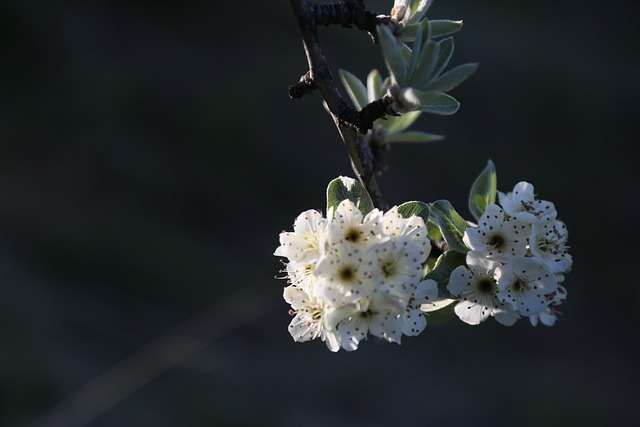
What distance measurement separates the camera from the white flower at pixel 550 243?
104 cm

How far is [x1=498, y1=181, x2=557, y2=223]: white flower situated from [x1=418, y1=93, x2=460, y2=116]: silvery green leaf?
192 mm

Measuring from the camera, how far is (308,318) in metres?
1.04

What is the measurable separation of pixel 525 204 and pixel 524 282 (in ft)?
0.51

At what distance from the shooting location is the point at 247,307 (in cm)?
373

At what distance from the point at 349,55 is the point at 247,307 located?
1.82 metres

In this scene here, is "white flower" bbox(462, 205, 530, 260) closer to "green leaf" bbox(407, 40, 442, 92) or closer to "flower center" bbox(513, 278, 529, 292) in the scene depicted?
"flower center" bbox(513, 278, 529, 292)

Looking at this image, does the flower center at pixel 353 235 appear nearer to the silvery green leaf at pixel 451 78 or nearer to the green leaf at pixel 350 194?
the green leaf at pixel 350 194

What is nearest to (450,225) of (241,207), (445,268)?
(445,268)

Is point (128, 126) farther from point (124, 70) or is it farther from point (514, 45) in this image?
point (514, 45)

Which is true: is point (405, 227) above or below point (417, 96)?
below

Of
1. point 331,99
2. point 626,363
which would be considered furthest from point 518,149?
point 331,99

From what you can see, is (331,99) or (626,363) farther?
(626,363)

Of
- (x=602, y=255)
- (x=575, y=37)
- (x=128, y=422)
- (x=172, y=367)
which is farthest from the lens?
(x=575, y=37)

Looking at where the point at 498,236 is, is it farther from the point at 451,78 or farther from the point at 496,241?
the point at 451,78
